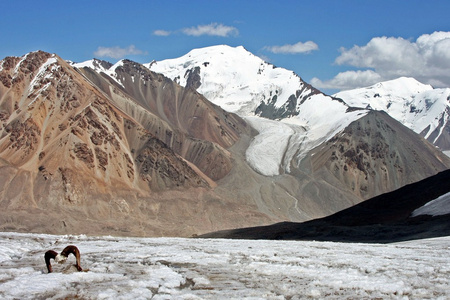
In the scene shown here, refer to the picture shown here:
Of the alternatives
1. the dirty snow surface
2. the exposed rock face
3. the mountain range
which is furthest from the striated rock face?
the dirty snow surface

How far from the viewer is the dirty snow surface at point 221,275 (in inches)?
478

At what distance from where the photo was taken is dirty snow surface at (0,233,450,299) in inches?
478

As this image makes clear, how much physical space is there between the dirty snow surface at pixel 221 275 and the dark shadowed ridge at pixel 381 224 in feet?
72.4

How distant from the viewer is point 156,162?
301ft

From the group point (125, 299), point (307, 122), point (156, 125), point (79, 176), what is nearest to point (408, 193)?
point (79, 176)

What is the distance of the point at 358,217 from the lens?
5812cm

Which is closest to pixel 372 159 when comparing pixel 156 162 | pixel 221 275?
pixel 156 162

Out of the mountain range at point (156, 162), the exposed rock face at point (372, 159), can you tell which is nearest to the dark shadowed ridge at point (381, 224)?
the mountain range at point (156, 162)

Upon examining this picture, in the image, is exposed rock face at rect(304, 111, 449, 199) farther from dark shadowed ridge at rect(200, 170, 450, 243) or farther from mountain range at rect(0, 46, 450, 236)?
dark shadowed ridge at rect(200, 170, 450, 243)

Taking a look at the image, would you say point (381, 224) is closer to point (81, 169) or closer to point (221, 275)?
point (221, 275)

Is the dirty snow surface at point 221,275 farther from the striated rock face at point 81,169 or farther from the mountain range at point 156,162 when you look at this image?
the striated rock face at point 81,169

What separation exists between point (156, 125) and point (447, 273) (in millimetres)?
104188

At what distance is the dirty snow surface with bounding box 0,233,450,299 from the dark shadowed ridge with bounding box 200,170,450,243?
72.4 feet

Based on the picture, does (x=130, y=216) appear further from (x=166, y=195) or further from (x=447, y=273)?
(x=447, y=273)
